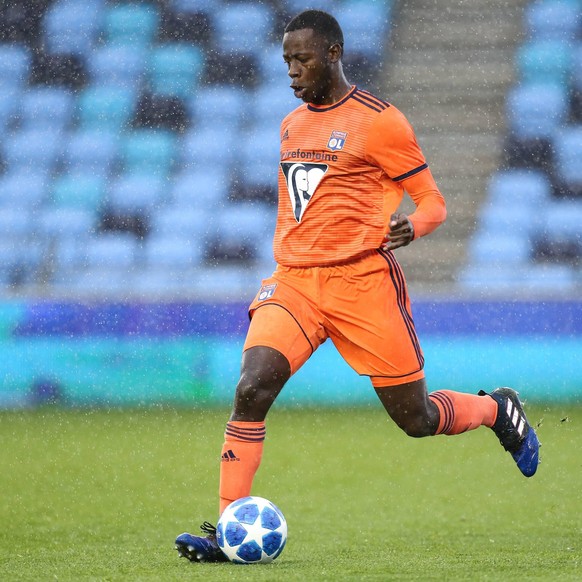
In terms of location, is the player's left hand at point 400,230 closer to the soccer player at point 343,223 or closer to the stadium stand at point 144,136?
the soccer player at point 343,223

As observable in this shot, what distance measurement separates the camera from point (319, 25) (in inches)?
174

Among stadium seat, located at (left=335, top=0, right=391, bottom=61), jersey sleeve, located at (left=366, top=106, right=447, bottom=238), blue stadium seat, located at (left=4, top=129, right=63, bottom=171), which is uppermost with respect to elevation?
stadium seat, located at (left=335, top=0, right=391, bottom=61)

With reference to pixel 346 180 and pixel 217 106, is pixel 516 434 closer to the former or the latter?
pixel 346 180

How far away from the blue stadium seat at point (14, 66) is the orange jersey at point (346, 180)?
31.9ft

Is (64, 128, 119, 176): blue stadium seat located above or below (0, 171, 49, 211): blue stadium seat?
above

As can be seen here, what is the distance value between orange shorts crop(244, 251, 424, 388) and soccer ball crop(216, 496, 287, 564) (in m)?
0.63

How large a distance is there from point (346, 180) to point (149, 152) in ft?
28.6

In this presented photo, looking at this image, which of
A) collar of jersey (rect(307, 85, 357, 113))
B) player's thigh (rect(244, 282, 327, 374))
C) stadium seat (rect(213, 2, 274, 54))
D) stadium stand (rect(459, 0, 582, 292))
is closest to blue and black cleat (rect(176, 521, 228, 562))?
player's thigh (rect(244, 282, 327, 374))

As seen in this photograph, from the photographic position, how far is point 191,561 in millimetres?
4113

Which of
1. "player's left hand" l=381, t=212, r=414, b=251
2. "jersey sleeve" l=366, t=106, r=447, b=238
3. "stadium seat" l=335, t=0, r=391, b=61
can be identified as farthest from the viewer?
"stadium seat" l=335, t=0, r=391, b=61

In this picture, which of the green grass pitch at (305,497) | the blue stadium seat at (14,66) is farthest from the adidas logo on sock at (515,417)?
the blue stadium seat at (14,66)

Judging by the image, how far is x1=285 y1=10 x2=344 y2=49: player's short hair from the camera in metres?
4.41

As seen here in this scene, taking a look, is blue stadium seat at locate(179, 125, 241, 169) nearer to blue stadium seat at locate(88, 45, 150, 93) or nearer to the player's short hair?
blue stadium seat at locate(88, 45, 150, 93)

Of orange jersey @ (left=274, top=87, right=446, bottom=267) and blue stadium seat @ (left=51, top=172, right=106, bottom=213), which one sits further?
blue stadium seat @ (left=51, top=172, right=106, bottom=213)
